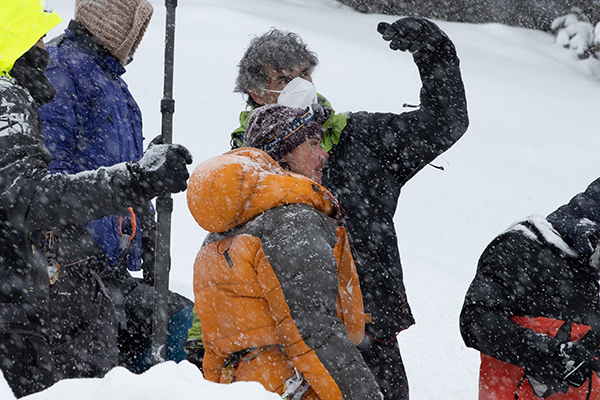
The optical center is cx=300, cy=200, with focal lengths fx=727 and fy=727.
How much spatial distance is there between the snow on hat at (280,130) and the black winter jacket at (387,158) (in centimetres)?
55

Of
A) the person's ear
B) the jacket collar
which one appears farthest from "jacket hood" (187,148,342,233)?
the jacket collar

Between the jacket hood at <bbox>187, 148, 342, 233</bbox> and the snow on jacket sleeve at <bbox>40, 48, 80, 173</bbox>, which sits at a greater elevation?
the jacket hood at <bbox>187, 148, 342, 233</bbox>

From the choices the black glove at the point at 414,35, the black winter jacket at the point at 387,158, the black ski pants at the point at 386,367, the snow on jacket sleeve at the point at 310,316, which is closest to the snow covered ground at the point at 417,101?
the black ski pants at the point at 386,367

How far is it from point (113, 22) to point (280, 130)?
4.13 feet

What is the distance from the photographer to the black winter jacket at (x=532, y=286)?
2.89 metres

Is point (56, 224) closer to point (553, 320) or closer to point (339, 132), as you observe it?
point (339, 132)

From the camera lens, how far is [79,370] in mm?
2805

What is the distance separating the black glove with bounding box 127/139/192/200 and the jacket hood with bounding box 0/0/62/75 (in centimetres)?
45

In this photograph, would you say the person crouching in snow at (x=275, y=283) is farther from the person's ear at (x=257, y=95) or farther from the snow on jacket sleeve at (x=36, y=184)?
the person's ear at (x=257, y=95)

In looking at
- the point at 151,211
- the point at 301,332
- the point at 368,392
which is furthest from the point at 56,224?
the point at 151,211

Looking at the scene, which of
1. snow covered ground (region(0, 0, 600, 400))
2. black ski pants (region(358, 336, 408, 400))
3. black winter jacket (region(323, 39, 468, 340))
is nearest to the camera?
black ski pants (region(358, 336, 408, 400))

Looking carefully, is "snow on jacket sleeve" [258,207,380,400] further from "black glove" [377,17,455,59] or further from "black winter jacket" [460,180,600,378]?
"black glove" [377,17,455,59]

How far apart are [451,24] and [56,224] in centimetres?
1641

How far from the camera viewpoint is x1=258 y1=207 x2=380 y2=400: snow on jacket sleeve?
1.93 m
